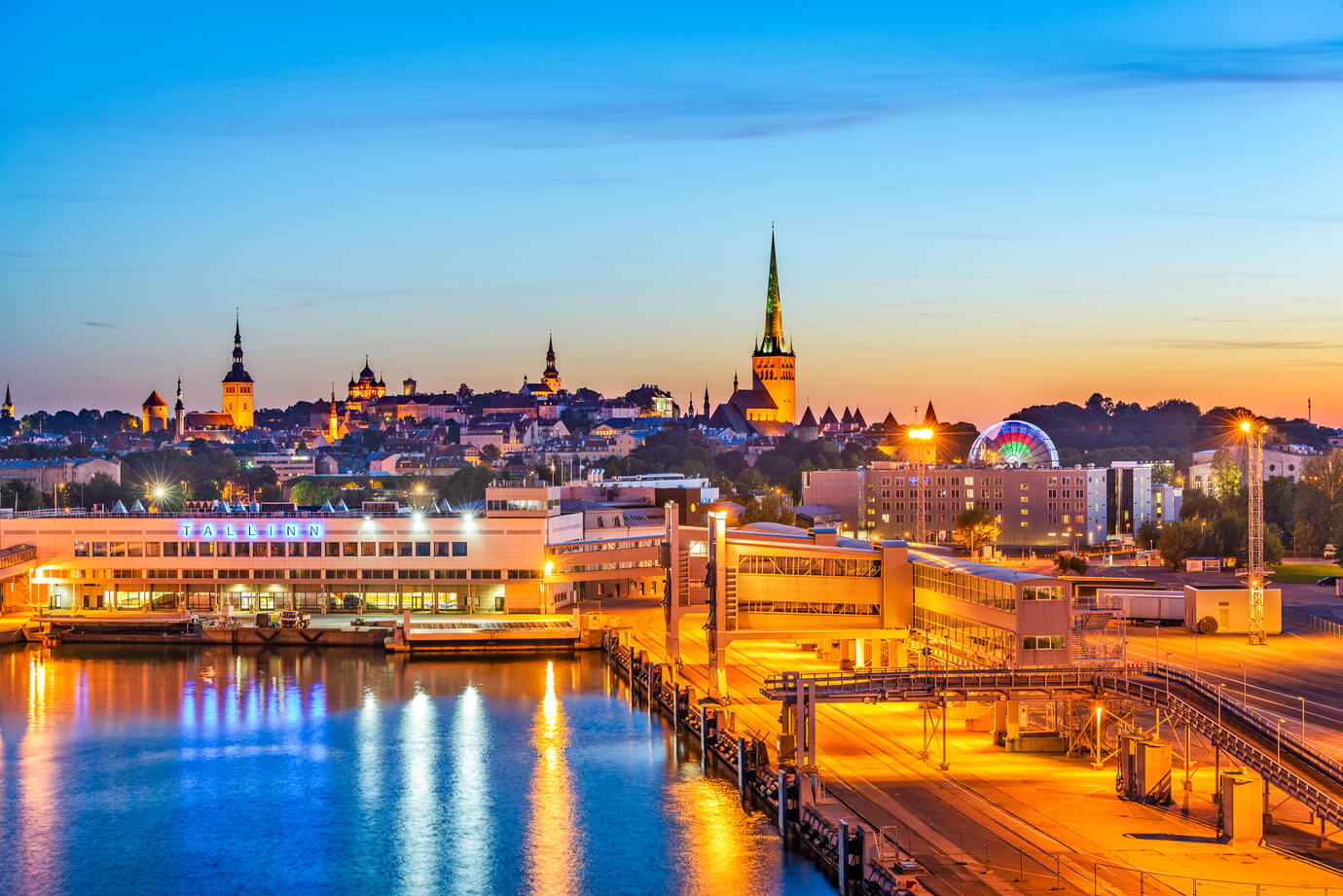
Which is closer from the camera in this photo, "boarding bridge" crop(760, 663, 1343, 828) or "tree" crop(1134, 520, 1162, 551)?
"boarding bridge" crop(760, 663, 1343, 828)

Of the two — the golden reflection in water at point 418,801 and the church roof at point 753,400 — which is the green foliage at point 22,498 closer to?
the golden reflection in water at point 418,801

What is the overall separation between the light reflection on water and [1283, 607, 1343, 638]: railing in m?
21.1

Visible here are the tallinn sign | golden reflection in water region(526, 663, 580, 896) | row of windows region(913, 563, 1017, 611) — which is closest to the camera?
golden reflection in water region(526, 663, 580, 896)

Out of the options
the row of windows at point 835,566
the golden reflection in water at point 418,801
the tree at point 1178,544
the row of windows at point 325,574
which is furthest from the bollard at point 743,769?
the tree at point 1178,544

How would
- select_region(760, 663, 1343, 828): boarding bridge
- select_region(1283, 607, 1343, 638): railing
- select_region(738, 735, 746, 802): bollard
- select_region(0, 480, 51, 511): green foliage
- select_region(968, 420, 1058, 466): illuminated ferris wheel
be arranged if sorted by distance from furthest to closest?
select_region(0, 480, 51, 511): green foliage → select_region(968, 420, 1058, 466): illuminated ferris wheel → select_region(1283, 607, 1343, 638): railing → select_region(738, 735, 746, 802): bollard → select_region(760, 663, 1343, 828): boarding bridge

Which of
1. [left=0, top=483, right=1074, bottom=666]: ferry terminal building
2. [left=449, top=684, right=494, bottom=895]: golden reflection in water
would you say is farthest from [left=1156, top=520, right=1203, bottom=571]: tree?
[left=449, top=684, right=494, bottom=895]: golden reflection in water

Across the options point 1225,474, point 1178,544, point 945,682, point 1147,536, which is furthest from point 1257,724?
point 1225,474

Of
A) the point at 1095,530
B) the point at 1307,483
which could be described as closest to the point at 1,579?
the point at 1095,530

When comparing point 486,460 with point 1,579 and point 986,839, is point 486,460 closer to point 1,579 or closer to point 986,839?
point 1,579

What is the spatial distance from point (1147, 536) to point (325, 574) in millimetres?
43427

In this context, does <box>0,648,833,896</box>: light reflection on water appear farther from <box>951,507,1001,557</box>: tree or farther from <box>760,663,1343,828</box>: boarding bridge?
<box>951,507,1001,557</box>: tree

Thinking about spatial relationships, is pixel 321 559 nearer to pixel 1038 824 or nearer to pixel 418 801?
pixel 418 801

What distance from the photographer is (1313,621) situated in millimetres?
47250

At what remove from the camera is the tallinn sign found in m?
52.7
